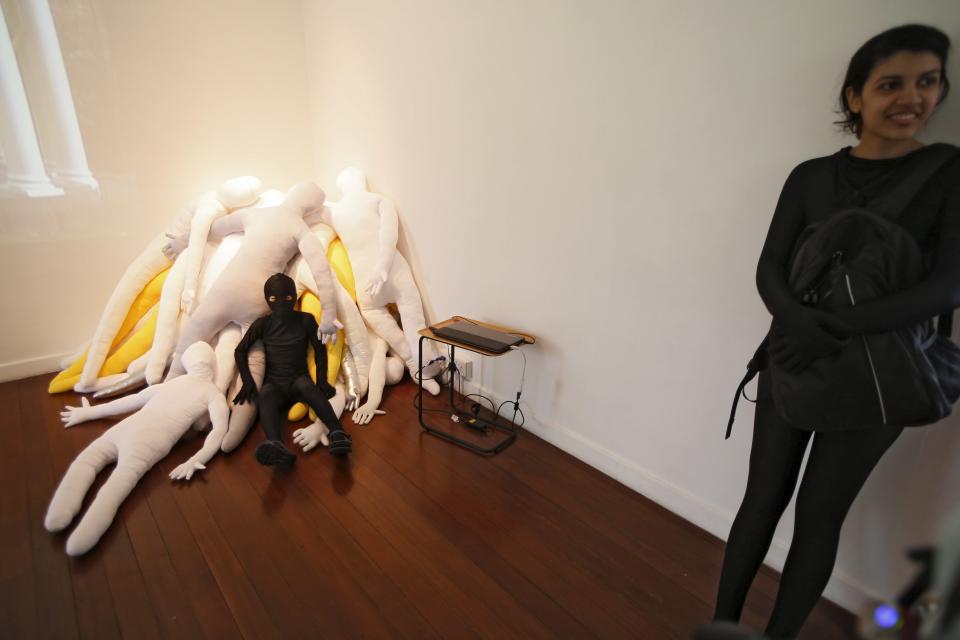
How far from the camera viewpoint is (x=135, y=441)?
180cm

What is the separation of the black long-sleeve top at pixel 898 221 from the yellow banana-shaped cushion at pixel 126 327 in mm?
2676

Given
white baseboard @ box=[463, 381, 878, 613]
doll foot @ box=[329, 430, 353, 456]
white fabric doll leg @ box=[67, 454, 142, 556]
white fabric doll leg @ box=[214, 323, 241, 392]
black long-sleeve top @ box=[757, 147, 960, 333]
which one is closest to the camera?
black long-sleeve top @ box=[757, 147, 960, 333]

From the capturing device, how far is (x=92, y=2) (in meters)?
2.32

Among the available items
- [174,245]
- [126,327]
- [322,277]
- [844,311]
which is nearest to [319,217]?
[322,277]

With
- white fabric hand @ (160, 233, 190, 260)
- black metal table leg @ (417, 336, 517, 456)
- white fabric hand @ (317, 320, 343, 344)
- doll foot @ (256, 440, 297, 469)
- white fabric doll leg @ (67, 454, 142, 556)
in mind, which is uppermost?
white fabric hand @ (160, 233, 190, 260)

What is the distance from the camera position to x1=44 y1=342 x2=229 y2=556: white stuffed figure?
5.16 feet

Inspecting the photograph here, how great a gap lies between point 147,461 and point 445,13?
6.92 ft

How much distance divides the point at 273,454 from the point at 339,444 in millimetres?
241

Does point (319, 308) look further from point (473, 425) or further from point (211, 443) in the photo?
point (473, 425)

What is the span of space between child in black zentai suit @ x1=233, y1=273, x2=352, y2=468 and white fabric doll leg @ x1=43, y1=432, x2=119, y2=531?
18.1 inches

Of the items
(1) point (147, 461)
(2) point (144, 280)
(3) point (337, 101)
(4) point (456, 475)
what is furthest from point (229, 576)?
(3) point (337, 101)

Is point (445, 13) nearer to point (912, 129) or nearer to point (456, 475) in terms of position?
point (912, 129)

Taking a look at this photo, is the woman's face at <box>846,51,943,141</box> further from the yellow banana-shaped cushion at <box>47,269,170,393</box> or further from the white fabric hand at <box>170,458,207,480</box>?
the yellow banana-shaped cushion at <box>47,269,170,393</box>

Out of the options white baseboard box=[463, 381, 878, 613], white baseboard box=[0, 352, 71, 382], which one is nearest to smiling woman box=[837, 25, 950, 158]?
white baseboard box=[463, 381, 878, 613]
